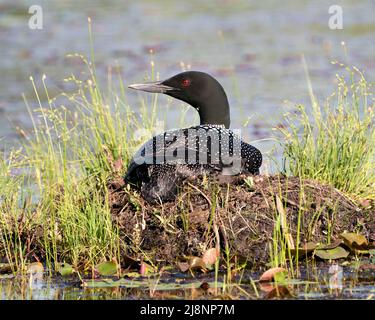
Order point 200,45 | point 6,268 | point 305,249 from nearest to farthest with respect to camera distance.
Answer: point 305,249 < point 6,268 < point 200,45

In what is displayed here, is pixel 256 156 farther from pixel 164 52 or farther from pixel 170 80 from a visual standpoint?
pixel 164 52

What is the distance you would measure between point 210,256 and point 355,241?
35.2 inches

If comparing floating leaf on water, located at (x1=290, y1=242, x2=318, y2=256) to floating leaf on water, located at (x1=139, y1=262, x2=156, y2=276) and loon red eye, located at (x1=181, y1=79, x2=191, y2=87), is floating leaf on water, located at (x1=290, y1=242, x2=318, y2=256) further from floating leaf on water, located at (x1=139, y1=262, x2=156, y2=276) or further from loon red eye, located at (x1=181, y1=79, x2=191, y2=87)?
loon red eye, located at (x1=181, y1=79, x2=191, y2=87)

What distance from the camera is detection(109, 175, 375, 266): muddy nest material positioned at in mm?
5605

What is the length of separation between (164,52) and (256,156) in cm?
727

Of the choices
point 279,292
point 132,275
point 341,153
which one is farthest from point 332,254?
point 132,275

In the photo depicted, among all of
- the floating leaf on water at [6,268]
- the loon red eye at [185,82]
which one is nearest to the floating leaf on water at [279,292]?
the floating leaf on water at [6,268]

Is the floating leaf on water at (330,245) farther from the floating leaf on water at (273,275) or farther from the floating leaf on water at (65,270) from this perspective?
the floating leaf on water at (65,270)

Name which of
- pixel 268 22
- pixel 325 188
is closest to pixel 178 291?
pixel 325 188

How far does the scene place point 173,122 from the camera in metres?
9.62

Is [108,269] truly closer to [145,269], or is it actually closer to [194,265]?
[145,269]

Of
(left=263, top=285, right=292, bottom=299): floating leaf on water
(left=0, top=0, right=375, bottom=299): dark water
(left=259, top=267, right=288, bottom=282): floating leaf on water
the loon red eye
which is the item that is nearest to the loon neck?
the loon red eye

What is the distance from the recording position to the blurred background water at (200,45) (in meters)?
11.3

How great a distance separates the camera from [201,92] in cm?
684
